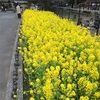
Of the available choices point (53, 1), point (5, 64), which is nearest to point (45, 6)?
point (53, 1)

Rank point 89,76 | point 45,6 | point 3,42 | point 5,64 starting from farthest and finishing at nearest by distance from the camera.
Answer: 1. point 45,6
2. point 3,42
3. point 5,64
4. point 89,76

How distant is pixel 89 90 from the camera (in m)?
4.06

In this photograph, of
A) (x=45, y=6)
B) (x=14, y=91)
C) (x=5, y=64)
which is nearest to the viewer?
(x=14, y=91)

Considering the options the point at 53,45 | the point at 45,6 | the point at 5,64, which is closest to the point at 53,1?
the point at 45,6

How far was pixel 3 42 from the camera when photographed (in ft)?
56.0

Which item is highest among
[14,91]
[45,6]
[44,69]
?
[44,69]

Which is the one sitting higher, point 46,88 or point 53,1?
point 46,88

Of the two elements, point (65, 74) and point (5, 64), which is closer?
point (65, 74)

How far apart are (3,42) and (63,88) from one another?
13140mm

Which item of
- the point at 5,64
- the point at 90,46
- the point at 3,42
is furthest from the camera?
the point at 3,42

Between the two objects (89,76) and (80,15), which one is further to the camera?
(80,15)

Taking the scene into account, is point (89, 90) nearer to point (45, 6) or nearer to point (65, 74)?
point (65, 74)

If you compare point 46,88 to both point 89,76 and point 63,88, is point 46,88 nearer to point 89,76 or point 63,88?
point 63,88

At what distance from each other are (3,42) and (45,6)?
57.6 feet
